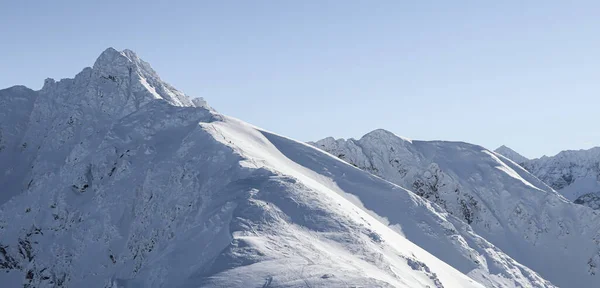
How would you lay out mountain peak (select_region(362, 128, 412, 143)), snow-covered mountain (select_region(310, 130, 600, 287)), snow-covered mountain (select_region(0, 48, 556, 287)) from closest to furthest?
snow-covered mountain (select_region(0, 48, 556, 287)), snow-covered mountain (select_region(310, 130, 600, 287)), mountain peak (select_region(362, 128, 412, 143))

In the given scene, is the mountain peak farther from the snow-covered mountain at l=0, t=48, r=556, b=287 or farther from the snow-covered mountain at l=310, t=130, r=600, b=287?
the snow-covered mountain at l=0, t=48, r=556, b=287

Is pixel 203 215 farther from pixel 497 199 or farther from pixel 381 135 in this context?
pixel 381 135

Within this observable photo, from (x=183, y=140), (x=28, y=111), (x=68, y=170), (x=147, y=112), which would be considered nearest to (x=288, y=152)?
(x=183, y=140)

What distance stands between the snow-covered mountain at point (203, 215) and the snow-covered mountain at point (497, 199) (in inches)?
208

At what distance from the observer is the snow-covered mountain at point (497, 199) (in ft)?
411

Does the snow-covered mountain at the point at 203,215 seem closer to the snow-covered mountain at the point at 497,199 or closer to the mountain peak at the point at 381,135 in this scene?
the snow-covered mountain at the point at 497,199

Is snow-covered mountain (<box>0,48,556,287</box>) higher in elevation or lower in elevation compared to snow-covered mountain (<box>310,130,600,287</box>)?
lower

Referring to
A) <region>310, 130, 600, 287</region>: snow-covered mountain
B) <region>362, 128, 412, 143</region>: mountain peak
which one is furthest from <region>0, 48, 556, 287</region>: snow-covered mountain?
<region>362, 128, 412, 143</region>: mountain peak

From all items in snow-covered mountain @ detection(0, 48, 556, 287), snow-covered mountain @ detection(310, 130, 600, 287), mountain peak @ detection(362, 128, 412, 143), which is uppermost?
mountain peak @ detection(362, 128, 412, 143)

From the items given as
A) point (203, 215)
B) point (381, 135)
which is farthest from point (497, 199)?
point (203, 215)

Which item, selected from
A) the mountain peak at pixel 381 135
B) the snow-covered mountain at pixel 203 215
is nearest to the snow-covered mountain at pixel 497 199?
the mountain peak at pixel 381 135

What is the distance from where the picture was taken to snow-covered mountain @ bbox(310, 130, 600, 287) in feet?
Result: 411

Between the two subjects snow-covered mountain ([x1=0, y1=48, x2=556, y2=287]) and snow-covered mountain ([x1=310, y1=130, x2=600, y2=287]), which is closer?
snow-covered mountain ([x1=0, y1=48, x2=556, y2=287])

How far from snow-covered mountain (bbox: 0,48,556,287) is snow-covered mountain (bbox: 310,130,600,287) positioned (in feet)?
17.3
